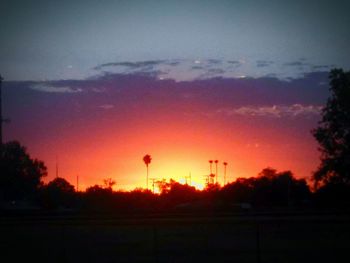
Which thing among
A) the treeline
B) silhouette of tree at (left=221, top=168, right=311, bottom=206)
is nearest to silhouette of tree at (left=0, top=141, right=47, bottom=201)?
the treeline

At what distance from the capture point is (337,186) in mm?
60344

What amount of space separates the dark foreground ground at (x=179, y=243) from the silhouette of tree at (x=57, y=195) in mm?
45274

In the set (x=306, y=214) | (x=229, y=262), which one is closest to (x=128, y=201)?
(x=306, y=214)

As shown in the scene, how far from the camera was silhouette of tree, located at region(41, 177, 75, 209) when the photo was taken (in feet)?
278

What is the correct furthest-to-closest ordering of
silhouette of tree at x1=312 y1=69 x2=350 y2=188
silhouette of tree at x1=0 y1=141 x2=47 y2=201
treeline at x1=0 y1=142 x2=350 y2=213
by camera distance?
silhouette of tree at x1=0 y1=141 x2=47 y2=201 → treeline at x1=0 y1=142 x2=350 y2=213 → silhouette of tree at x1=312 y1=69 x2=350 y2=188

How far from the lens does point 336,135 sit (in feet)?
197

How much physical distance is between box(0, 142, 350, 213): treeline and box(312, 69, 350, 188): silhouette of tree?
11298 millimetres

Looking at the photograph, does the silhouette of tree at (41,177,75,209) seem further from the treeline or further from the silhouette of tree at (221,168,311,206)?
the silhouette of tree at (221,168,311,206)

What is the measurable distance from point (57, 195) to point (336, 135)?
7281 centimetres

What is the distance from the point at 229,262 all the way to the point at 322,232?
444 inches

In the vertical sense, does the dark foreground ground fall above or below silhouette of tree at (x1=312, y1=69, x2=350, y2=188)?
below

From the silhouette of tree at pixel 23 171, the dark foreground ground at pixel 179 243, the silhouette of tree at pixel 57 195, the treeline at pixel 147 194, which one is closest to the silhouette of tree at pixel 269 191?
the treeline at pixel 147 194

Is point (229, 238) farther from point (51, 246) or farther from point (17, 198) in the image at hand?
point (17, 198)

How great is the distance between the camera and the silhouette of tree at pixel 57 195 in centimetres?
8485
